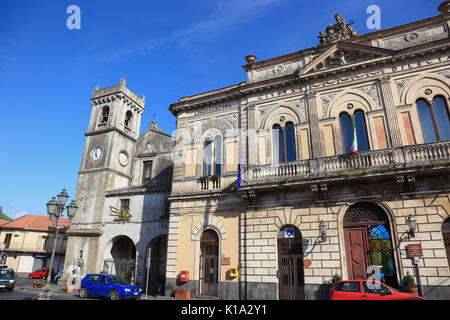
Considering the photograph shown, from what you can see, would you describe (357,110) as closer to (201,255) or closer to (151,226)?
(201,255)

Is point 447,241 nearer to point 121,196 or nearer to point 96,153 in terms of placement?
point 121,196

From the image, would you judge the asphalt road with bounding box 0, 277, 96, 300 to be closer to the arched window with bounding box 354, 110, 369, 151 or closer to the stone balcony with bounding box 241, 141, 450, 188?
the stone balcony with bounding box 241, 141, 450, 188

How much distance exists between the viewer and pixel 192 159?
67.5 feet

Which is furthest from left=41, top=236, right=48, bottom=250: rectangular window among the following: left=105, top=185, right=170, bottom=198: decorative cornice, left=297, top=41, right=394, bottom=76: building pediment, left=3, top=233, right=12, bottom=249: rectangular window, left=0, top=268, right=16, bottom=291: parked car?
left=297, top=41, right=394, bottom=76: building pediment

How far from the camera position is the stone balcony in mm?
13664

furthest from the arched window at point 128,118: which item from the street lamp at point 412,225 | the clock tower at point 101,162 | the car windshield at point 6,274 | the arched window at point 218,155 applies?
the street lamp at point 412,225

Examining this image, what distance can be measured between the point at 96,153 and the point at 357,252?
24682 millimetres

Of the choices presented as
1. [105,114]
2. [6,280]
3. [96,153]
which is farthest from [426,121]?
[105,114]

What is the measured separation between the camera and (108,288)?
16.7m

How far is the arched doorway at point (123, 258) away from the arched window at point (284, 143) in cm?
1572

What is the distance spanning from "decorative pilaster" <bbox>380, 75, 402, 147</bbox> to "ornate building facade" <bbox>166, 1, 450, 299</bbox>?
2.2 inches

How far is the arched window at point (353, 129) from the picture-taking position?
1631 centimetres

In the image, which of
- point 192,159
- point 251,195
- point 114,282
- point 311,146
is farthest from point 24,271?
point 311,146

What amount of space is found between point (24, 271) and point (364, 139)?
158ft
